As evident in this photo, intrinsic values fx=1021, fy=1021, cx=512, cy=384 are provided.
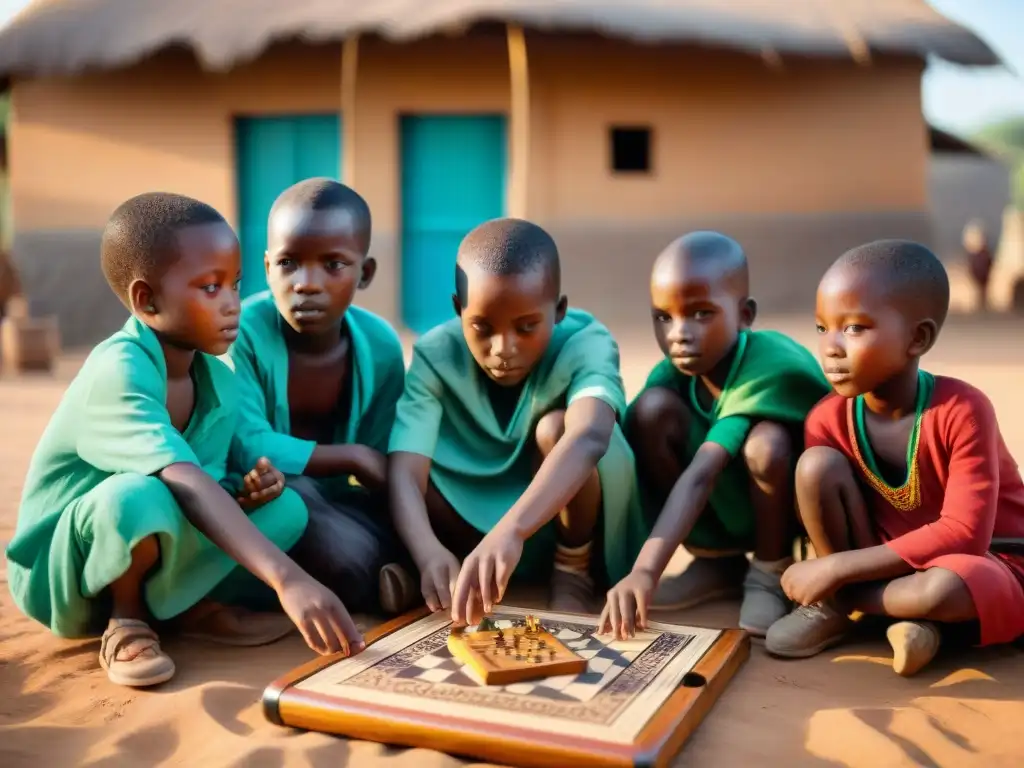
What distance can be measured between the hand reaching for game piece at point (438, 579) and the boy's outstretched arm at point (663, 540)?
35cm

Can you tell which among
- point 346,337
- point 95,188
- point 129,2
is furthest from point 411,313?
point 346,337

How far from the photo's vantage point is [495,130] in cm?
986

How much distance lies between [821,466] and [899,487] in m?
0.18

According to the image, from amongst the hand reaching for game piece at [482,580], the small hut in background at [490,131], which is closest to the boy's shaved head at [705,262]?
the hand reaching for game piece at [482,580]

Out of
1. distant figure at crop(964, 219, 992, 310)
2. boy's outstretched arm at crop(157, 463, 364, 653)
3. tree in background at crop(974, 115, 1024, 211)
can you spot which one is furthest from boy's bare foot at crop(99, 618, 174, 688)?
tree in background at crop(974, 115, 1024, 211)

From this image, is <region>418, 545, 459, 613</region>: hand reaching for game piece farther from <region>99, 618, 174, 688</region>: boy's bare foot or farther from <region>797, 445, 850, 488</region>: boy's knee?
<region>797, 445, 850, 488</region>: boy's knee

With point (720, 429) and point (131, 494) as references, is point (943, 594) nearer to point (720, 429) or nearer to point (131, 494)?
point (720, 429)

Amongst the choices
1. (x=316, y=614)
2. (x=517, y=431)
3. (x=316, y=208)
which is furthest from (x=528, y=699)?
(x=316, y=208)

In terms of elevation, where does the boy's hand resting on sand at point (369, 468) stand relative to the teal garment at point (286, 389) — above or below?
below

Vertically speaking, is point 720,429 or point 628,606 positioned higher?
point 720,429

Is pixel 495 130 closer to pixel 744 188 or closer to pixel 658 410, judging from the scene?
pixel 744 188

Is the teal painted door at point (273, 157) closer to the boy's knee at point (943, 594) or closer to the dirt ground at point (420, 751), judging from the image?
the dirt ground at point (420, 751)

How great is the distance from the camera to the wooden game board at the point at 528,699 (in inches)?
69.2

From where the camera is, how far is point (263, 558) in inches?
83.7
